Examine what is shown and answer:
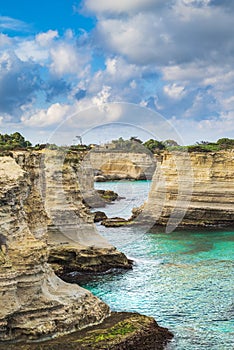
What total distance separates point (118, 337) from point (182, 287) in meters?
8.89

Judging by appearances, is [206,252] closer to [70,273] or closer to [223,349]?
[70,273]

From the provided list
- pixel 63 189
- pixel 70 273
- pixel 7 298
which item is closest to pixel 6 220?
pixel 7 298

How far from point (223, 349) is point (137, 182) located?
8278 cm

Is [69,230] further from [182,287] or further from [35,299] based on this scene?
[35,299]

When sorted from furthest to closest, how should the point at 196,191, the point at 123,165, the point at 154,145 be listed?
the point at 154,145, the point at 123,165, the point at 196,191

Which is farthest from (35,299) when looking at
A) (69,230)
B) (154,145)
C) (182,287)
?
(154,145)

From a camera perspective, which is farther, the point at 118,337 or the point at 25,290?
the point at 25,290

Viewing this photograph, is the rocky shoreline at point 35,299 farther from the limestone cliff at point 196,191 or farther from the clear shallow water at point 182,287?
the limestone cliff at point 196,191

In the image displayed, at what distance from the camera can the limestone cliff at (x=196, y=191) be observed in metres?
43.9

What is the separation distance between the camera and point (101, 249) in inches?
1134

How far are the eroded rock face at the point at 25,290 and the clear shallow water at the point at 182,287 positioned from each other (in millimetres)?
3665

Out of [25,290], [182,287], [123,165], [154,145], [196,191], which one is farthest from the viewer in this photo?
[154,145]

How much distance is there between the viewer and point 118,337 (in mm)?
16828

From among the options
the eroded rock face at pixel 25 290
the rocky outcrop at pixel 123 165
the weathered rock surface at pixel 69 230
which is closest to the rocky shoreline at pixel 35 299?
the eroded rock face at pixel 25 290
